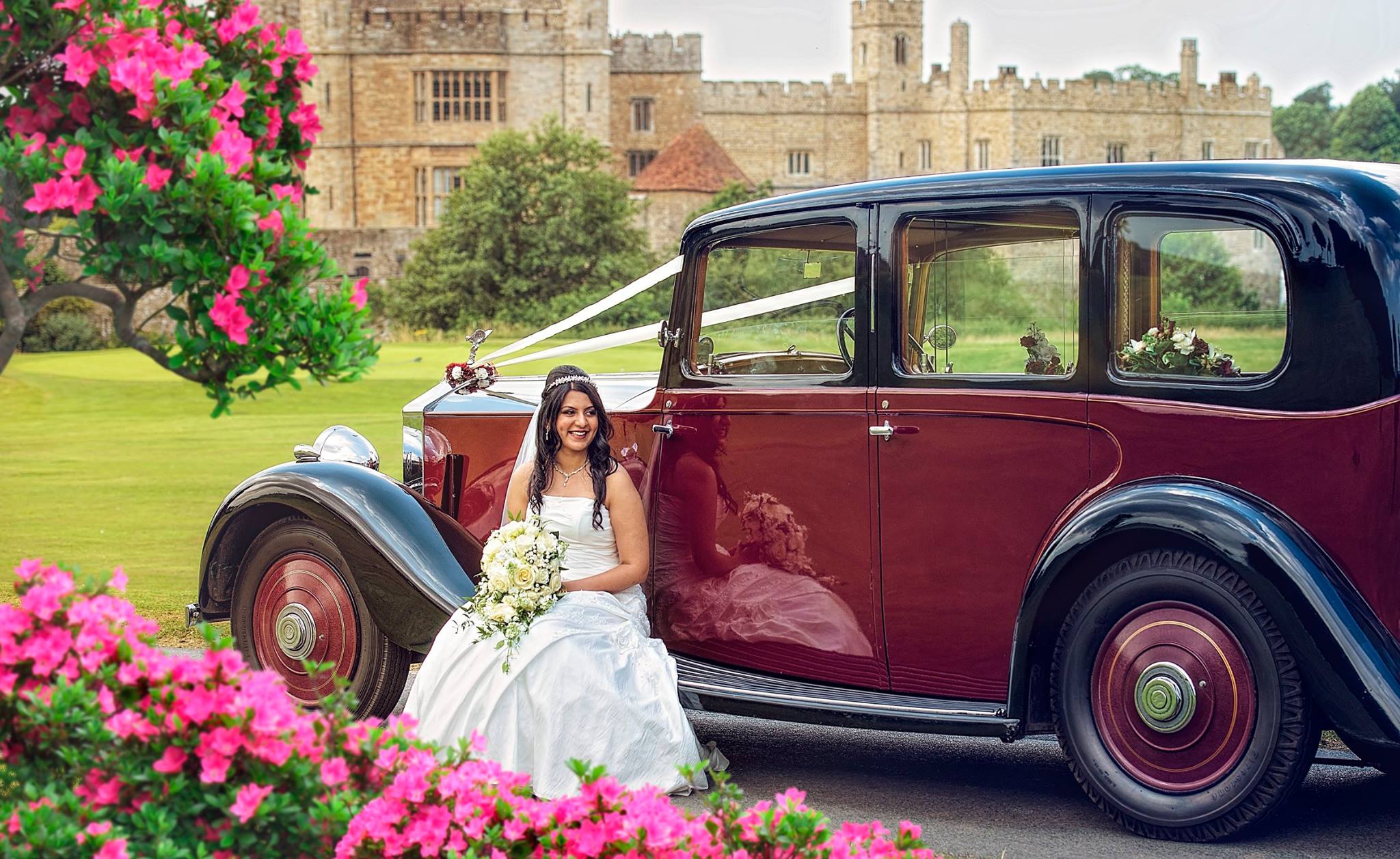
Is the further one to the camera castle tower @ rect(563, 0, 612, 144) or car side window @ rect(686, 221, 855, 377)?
castle tower @ rect(563, 0, 612, 144)

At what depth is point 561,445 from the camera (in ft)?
19.5

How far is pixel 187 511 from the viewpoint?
15.6 meters

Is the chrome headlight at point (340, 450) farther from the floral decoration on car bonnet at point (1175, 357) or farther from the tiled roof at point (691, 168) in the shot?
the tiled roof at point (691, 168)

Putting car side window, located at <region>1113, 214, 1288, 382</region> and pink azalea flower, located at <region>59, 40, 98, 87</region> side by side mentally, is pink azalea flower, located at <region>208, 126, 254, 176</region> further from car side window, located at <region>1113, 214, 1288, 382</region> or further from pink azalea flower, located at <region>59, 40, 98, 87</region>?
car side window, located at <region>1113, 214, 1288, 382</region>

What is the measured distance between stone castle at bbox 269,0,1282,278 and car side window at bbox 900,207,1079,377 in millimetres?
49583

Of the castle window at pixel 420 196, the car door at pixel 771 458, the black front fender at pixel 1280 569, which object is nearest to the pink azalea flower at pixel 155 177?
the car door at pixel 771 458

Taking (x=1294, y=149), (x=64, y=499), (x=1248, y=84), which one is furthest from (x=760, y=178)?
(x=64, y=499)

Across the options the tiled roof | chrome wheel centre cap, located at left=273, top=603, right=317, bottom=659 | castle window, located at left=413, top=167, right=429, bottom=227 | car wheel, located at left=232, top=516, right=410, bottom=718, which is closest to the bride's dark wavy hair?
car wheel, located at left=232, top=516, right=410, bottom=718

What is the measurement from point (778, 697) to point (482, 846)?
2.54 meters

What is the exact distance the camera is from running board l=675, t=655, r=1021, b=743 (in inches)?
199

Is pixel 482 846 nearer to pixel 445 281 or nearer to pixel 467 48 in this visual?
pixel 445 281

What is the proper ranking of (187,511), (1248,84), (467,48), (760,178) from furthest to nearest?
(1248,84)
(760,178)
(467,48)
(187,511)

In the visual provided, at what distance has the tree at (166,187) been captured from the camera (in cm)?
469

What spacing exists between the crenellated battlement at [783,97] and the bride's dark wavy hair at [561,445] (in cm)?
6500
